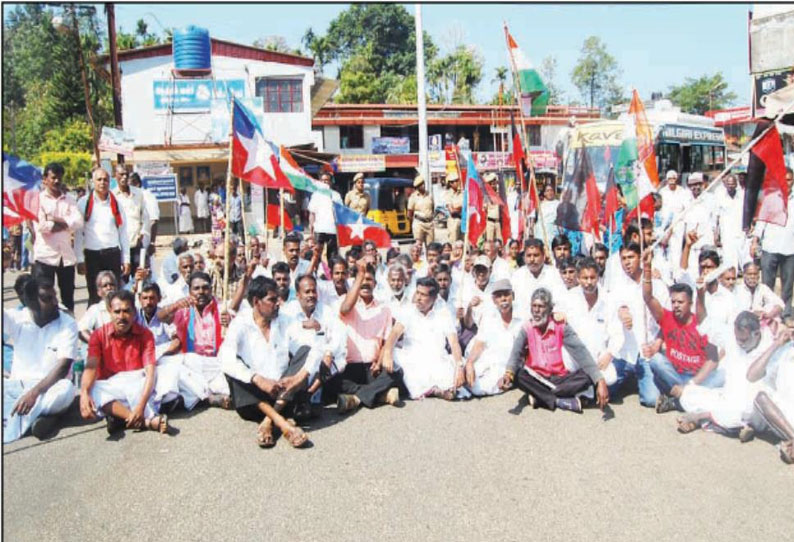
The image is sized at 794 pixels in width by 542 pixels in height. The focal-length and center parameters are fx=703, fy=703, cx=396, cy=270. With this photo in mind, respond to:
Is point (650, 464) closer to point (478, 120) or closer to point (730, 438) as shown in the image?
point (730, 438)

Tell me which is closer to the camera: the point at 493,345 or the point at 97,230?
the point at 493,345

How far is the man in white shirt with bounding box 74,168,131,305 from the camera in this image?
6879mm

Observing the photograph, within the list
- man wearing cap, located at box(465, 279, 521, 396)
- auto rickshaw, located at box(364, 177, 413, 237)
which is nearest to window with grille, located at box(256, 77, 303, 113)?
auto rickshaw, located at box(364, 177, 413, 237)

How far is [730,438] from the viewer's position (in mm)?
4730

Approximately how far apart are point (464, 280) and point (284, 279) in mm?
1865

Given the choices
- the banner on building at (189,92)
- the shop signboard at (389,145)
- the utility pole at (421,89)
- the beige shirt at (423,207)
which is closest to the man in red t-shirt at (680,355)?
the beige shirt at (423,207)

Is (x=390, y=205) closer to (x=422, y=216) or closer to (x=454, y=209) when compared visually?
(x=422, y=216)

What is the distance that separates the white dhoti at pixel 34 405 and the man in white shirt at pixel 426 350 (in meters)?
2.40

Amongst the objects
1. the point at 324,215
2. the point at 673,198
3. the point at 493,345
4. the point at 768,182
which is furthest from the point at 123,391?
the point at 673,198

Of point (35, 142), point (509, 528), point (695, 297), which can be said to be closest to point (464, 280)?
point (695, 297)

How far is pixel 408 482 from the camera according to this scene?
4.18 meters

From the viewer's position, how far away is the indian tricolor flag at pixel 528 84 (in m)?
7.75

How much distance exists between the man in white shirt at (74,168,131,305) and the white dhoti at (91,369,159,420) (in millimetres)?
2149

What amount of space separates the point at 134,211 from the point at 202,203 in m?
14.8
